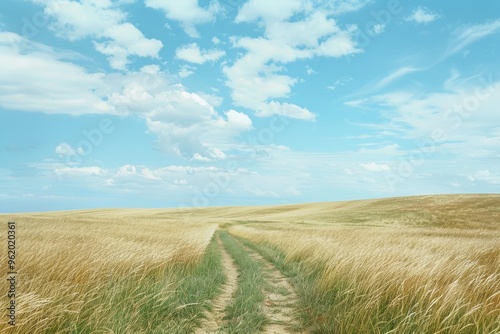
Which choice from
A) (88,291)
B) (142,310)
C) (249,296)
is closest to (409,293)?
(249,296)

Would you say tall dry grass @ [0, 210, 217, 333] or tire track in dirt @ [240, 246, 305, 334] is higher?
tall dry grass @ [0, 210, 217, 333]

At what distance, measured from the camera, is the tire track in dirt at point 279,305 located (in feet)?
20.5

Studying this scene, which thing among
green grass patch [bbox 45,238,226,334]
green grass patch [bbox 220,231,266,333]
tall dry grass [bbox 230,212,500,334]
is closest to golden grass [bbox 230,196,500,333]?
tall dry grass [bbox 230,212,500,334]

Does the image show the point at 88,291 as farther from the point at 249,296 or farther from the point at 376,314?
the point at 376,314

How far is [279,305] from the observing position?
7.82 meters

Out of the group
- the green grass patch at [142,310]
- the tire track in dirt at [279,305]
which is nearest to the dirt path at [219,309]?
the green grass patch at [142,310]

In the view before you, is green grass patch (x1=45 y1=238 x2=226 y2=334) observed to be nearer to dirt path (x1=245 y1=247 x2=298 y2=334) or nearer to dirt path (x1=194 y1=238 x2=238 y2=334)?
dirt path (x1=194 y1=238 x2=238 y2=334)

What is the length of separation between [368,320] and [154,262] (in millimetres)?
5534

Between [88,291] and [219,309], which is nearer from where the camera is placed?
[88,291]

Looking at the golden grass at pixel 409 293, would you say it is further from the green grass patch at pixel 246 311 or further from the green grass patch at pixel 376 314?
the green grass patch at pixel 246 311

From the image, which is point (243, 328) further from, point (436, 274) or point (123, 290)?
point (436, 274)

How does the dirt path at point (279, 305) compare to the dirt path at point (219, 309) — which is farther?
the dirt path at point (279, 305)

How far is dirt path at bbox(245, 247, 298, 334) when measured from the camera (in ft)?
20.5

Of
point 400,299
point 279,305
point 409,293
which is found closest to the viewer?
point 400,299
